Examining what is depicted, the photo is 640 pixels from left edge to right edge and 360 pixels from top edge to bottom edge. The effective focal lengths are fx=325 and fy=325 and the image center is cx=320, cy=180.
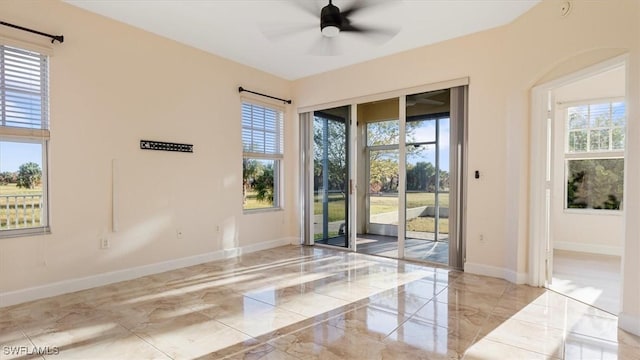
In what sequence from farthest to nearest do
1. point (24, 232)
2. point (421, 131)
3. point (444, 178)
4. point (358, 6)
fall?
point (421, 131)
point (444, 178)
point (24, 232)
point (358, 6)

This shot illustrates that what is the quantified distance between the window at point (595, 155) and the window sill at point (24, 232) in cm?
763

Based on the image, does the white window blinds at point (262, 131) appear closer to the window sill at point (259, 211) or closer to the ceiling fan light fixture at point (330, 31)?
the window sill at point (259, 211)

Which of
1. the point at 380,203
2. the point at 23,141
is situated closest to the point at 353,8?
the point at 23,141

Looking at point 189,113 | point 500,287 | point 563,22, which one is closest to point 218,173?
point 189,113

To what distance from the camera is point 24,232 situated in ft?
10.5

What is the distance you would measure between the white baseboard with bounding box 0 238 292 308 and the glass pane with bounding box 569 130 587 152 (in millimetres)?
5854

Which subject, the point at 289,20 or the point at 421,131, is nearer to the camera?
the point at 289,20

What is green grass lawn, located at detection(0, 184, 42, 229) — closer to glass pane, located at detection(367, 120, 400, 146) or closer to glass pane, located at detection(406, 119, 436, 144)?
glass pane, located at detection(406, 119, 436, 144)

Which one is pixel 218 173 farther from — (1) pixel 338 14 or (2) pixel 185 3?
(1) pixel 338 14

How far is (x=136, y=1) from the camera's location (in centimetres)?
342

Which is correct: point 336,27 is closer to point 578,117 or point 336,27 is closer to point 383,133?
point 383,133

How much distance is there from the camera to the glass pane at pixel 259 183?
543 cm

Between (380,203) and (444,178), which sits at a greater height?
(444,178)

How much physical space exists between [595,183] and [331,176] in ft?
15.0
